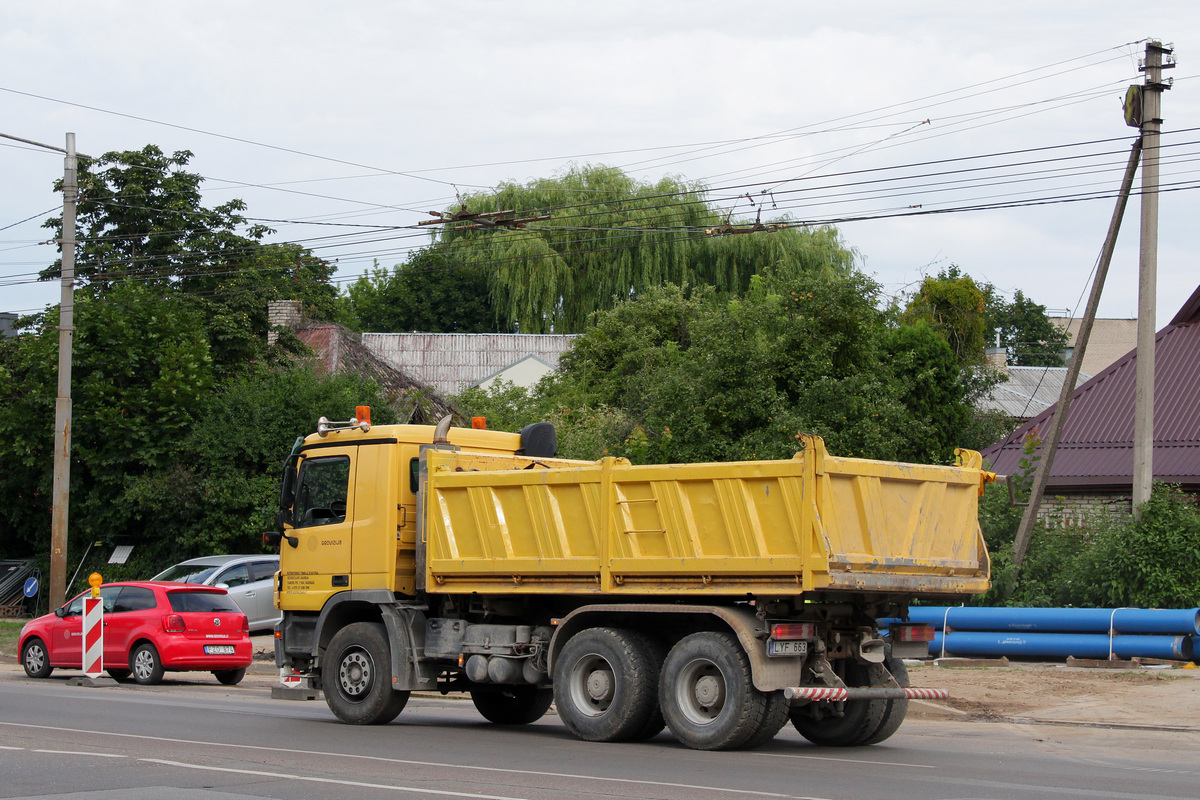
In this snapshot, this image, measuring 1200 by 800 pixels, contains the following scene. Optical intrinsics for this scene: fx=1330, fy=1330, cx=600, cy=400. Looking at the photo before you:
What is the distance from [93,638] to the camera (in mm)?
19344

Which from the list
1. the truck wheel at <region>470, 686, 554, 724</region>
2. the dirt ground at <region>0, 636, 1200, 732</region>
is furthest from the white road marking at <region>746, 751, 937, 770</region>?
the dirt ground at <region>0, 636, 1200, 732</region>

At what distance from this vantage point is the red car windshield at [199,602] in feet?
63.5

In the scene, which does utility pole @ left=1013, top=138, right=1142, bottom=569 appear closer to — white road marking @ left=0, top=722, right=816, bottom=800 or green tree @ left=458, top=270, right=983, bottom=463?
green tree @ left=458, top=270, right=983, bottom=463

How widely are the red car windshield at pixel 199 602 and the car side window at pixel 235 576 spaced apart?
547 centimetres

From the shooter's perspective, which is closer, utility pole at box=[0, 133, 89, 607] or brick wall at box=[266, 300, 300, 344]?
utility pole at box=[0, 133, 89, 607]

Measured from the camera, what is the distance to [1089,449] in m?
25.3

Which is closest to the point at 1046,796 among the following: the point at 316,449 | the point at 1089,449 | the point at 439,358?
the point at 316,449

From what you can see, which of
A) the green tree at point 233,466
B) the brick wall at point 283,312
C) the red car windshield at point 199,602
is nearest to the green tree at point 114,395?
the green tree at point 233,466

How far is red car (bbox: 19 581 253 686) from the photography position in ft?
62.6

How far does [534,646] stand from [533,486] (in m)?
1.54

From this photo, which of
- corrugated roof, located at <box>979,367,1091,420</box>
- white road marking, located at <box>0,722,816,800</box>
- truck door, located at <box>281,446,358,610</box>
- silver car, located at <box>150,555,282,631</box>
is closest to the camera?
white road marking, located at <box>0,722,816,800</box>

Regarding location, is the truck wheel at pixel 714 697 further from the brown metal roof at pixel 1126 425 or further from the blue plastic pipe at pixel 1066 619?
the brown metal roof at pixel 1126 425

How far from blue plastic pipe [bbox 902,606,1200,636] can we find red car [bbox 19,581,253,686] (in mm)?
9796

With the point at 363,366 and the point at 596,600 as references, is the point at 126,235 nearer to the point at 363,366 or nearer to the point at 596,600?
the point at 363,366
